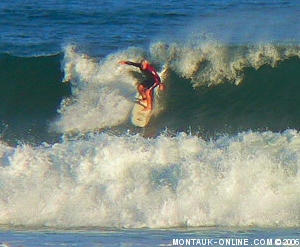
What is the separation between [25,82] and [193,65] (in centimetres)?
359

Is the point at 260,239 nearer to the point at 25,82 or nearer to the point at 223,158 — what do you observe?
the point at 223,158

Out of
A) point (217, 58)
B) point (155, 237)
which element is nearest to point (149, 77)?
point (217, 58)

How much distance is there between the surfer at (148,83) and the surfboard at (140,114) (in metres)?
0.07

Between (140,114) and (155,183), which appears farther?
(140,114)

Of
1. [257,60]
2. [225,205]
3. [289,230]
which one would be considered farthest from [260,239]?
[257,60]

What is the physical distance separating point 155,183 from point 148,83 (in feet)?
12.8

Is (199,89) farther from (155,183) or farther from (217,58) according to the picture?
(155,183)

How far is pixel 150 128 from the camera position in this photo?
1656 centimetres

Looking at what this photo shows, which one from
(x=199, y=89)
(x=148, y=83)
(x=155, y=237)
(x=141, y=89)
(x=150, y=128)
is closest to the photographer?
(x=155, y=237)

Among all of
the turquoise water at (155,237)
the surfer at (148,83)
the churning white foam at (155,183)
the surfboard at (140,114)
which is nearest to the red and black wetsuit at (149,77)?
the surfer at (148,83)

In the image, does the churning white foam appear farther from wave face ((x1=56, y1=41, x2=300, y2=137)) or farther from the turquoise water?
wave face ((x1=56, y1=41, x2=300, y2=137))

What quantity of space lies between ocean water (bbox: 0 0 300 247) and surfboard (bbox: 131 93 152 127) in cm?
12

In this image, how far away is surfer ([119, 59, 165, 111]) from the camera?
16703 mm

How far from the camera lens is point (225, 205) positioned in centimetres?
1278
